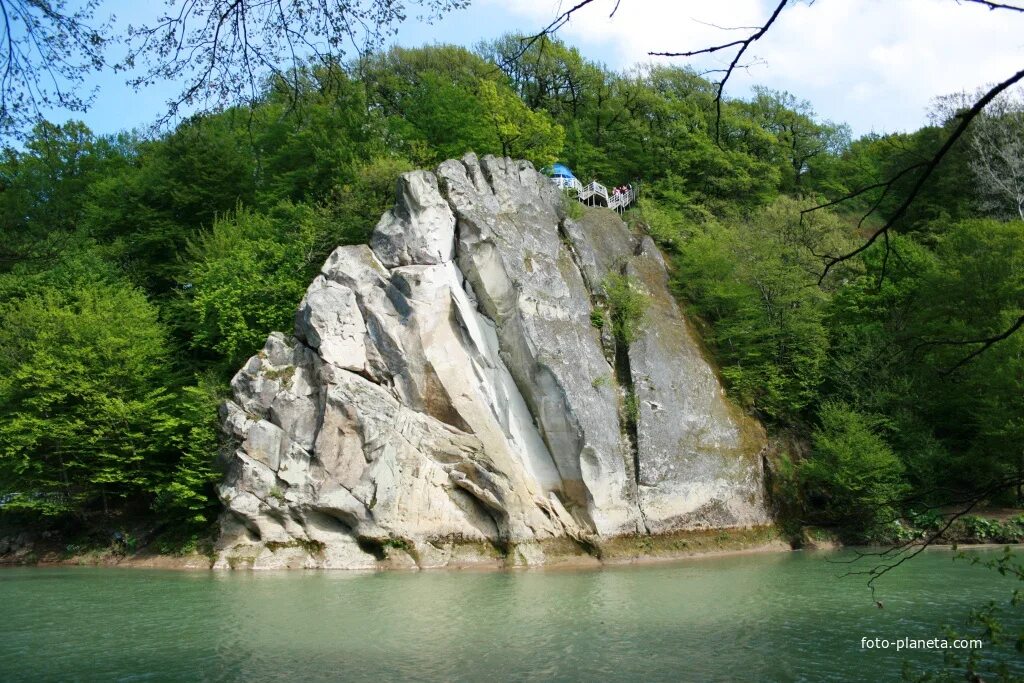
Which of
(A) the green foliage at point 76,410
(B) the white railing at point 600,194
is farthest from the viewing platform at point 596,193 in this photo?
(A) the green foliage at point 76,410

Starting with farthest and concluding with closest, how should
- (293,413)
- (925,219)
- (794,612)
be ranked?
1. (925,219)
2. (293,413)
3. (794,612)

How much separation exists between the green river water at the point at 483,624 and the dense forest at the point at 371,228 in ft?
17.3

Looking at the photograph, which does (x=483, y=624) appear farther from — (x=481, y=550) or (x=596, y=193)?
(x=596, y=193)

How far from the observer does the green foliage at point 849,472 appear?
76.1 ft

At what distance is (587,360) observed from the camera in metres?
24.2

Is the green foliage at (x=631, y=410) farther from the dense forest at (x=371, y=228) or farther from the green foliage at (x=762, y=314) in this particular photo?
the dense forest at (x=371, y=228)

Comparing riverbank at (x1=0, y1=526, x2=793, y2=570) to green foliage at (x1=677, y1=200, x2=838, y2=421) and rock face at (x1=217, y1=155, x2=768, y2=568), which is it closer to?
rock face at (x1=217, y1=155, x2=768, y2=568)

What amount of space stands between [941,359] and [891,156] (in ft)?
66.4

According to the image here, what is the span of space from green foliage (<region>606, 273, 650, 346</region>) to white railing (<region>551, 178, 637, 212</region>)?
24.7ft

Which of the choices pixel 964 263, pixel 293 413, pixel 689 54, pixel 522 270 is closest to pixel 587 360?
pixel 522 270

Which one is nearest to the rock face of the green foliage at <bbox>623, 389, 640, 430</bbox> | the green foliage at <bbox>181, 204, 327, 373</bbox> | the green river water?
the green foliage at <bbox>623, 389, 640, 430</bbox>

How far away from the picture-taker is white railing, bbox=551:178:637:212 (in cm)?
3416

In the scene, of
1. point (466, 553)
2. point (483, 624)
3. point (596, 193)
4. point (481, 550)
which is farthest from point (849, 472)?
point (596, 193)

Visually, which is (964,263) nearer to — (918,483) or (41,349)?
(918,483)
